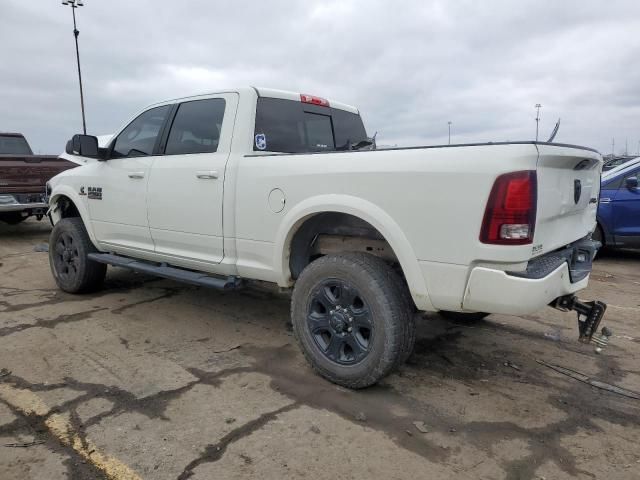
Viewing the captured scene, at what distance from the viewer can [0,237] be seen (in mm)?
9938

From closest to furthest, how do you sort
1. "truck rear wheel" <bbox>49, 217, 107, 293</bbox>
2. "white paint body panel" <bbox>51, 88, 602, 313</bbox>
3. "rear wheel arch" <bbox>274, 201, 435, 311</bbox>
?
"white paint body panel" <bbox>51, 88, 602, 313</bbox>, "rear wheel arch" <bbox>274, 201, 435, 311</bbox>, "truck rear wheel" <bbox>49, 217, 107, 293</bbox>

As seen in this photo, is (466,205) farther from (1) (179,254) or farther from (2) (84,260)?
(2) (84,260)

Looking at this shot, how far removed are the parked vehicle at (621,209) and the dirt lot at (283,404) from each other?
3.31 metres

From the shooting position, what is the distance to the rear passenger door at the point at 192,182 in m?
3.83

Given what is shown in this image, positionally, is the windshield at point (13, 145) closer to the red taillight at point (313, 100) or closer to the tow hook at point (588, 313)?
the red taillight at point (313, 100)

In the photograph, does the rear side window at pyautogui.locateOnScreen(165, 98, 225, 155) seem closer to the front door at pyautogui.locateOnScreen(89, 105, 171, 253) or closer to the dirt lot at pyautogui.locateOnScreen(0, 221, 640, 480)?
the front door at pyautogui.locateOnScreen(89, 105, 171, 253)

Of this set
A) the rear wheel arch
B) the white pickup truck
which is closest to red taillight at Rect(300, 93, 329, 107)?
the white pickup truck

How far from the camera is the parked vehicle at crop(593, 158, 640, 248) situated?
7.51m

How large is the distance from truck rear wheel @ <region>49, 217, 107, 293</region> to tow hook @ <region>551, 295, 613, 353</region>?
4454mm

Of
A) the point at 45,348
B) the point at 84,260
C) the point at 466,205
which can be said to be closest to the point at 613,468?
the point at 466,205

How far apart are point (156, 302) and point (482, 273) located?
3690 mm

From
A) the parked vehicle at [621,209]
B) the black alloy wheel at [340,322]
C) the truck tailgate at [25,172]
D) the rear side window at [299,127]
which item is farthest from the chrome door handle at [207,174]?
the truck tailgate at [25,172]

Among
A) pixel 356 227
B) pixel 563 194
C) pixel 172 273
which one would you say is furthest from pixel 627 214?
pixel 172 273

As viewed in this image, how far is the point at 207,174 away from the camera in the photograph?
12.5ft
